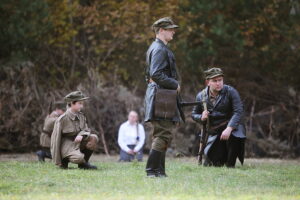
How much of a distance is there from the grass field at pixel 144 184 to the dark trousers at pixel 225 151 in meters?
0.84

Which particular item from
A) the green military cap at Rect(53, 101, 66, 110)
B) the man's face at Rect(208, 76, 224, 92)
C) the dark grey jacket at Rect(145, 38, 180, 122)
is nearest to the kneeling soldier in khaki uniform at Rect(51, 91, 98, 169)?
the dark grey jacket at Rect(145, 38, 180, 122)

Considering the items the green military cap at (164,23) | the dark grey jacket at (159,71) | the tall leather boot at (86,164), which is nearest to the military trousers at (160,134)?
the dark grey jacket at (159,71)

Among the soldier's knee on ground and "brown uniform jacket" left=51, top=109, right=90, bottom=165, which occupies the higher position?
"brown uniform jacket" left=51, top=109, right=90, bottom=165

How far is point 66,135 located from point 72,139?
12cm

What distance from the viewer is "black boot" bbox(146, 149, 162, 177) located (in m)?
9.28

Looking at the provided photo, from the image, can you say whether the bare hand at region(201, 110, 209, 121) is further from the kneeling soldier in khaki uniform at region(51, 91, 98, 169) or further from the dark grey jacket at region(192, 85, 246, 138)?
the kneeling soldier in khaki uniform at region(51, 91, 98, 169)

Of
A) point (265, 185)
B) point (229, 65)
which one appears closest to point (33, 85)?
point (229, 65)

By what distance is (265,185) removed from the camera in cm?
885

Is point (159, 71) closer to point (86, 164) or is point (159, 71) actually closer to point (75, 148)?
point (75, 148)

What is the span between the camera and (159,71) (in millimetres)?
9141

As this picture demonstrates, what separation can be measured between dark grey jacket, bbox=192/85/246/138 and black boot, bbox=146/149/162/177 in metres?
2.68

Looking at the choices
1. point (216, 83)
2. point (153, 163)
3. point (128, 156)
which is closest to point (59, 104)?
point (128, 156)

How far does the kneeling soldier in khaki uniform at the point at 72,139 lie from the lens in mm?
10875

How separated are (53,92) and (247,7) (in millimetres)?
6359
